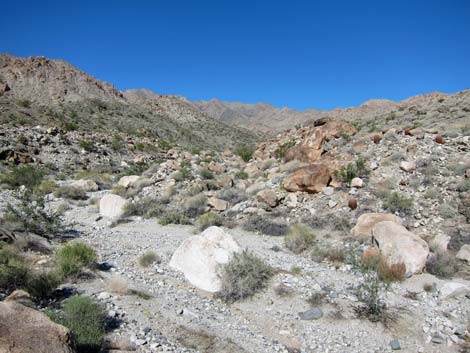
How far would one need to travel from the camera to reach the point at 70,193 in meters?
14.9

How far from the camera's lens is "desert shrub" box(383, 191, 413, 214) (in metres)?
10.4

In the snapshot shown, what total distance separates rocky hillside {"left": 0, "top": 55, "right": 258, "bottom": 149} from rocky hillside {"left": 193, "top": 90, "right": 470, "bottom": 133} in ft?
49.9

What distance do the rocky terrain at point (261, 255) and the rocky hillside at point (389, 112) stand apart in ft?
18.9

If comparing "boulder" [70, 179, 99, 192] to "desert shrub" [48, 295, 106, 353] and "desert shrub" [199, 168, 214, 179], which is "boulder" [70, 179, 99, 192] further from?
"desert shrub" [48, 295, 106, 353]

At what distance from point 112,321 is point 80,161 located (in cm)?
1936

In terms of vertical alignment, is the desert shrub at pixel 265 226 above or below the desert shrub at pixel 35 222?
below

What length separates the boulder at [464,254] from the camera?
8070 mm

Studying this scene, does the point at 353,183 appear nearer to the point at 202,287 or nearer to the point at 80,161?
the point at 202,287

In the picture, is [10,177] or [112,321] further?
[10,177]

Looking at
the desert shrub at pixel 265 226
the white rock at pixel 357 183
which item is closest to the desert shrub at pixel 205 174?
the desert shrub at pixel 265 226

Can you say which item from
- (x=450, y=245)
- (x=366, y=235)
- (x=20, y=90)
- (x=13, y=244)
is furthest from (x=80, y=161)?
(x=20, y=90)

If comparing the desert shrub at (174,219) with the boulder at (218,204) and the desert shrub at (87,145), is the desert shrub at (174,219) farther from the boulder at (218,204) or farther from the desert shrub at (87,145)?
the desert shrub at (87,145)

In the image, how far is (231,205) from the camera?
43.0 feet

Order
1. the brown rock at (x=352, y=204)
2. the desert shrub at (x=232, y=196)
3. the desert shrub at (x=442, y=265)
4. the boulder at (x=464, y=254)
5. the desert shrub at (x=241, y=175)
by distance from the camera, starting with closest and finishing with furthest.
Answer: the desert shrub at (x=442, y=265)
the boulder at (x=464, y=254)
the brown rock at (x=352, y=204)
the desert shrub at (x=232, y=196)
the desert shrub at (x=241, y=175)
